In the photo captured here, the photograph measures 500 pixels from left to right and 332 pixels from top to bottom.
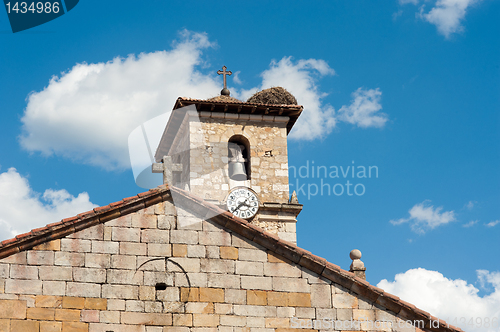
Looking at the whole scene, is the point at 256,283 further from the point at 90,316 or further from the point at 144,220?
the point at 90,316

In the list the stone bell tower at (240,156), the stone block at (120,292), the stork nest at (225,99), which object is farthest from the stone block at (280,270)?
the stork nest at (225,99)

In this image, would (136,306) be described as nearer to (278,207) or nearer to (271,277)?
(271,277)

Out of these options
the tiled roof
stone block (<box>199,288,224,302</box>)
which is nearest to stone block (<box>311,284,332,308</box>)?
the tiled roof

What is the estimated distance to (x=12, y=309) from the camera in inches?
385

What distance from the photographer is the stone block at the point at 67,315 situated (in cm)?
991

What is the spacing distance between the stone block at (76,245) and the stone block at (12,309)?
99 cm

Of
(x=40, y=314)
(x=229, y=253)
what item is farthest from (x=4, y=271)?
(x=229, y=253)

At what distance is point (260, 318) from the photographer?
1046 centimetres

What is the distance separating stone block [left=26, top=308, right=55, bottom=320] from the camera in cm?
984

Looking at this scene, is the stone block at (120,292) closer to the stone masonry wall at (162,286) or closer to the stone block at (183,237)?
the stone masonry wall at (162,286)

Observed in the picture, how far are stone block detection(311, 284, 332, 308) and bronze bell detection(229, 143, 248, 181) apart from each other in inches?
356

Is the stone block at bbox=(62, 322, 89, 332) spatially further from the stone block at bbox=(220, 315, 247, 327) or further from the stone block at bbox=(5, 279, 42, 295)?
the stone block at bbox=(220, 315, 247, 327)

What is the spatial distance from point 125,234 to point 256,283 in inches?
83.2

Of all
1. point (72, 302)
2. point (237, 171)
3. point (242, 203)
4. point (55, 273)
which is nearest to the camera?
point (72, 302)
